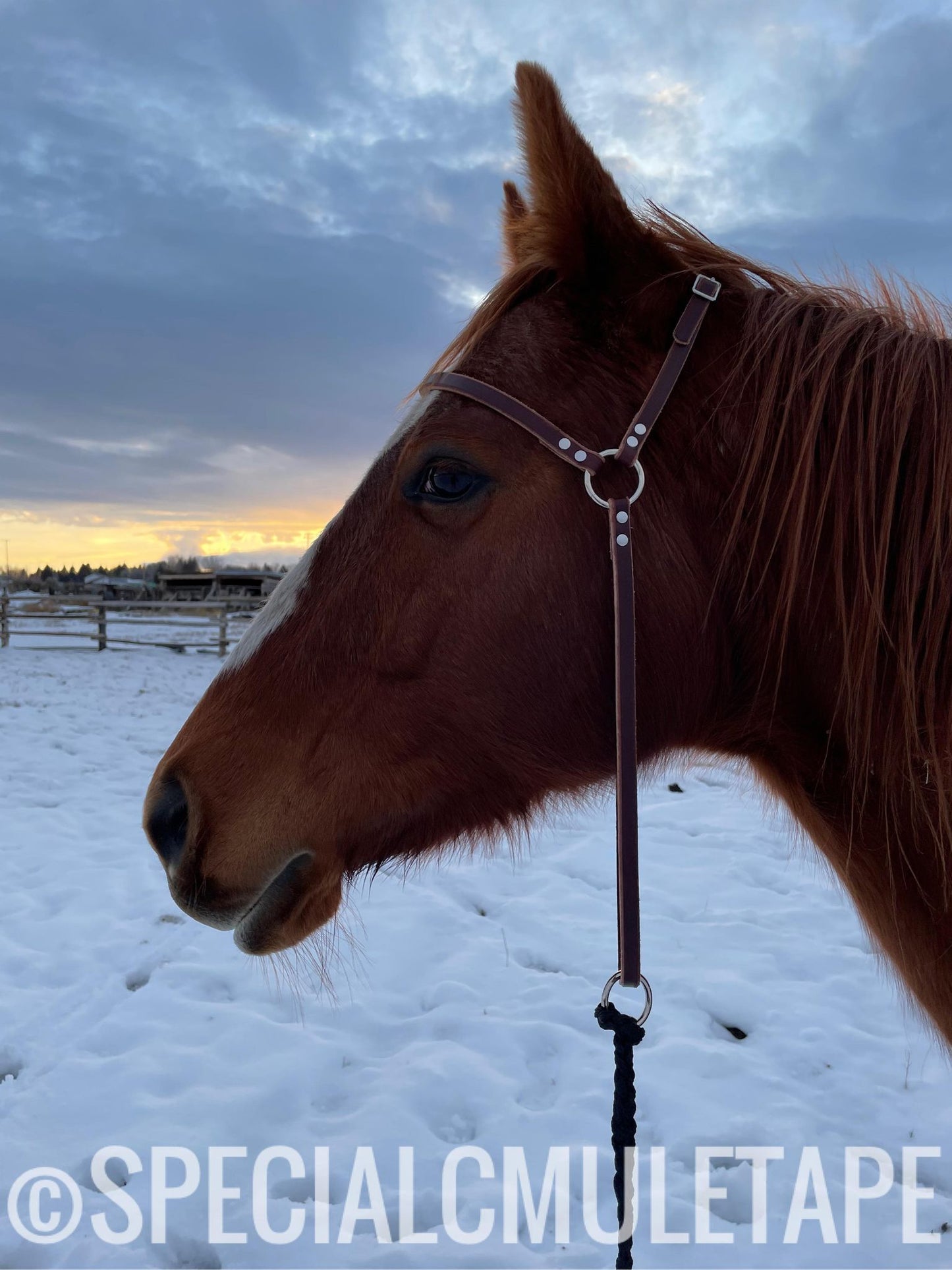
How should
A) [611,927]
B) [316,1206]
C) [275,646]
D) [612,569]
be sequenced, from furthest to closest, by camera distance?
[611,927] → [316,1206] → [275,646] → [612,569]

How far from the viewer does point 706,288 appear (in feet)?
4.35

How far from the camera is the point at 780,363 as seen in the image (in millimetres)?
1337

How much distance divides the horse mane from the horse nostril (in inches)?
41.9

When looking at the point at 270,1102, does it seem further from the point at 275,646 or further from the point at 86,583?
the point at 86,583

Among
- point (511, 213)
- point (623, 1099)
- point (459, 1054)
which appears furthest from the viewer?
point (459, 1054)

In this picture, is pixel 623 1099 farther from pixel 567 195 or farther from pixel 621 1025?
pixel 567 195

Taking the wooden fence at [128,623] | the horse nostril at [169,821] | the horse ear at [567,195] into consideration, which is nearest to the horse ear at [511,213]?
the horse ear at [567,195]

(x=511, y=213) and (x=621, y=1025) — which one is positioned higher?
(x=511, y=213)

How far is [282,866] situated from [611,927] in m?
3.29

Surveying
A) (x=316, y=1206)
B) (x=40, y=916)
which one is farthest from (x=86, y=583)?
(x=316, y=1206)

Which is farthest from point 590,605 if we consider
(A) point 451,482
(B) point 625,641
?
(A) point 451,482

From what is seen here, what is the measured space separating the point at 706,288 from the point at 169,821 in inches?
53.5

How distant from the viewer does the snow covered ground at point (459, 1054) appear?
7.61 ft

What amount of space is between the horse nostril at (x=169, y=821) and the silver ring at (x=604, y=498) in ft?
2.97
